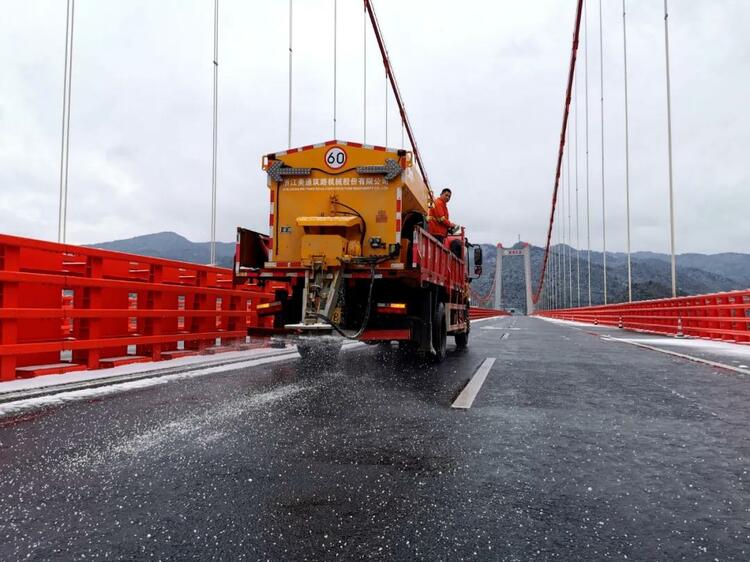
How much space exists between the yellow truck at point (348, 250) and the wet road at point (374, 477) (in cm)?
243

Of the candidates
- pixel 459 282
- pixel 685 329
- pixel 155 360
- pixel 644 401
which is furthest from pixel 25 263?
pixel 685 329

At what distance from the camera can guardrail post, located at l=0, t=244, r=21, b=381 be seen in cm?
520

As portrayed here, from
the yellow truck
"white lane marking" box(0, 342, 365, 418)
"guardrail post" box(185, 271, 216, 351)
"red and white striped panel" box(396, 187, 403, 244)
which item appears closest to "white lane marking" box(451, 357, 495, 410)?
the yellow truck

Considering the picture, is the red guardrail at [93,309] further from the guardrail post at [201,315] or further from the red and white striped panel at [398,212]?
the red and white striped panel at [398,212]

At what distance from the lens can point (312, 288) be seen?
7332 millimetres

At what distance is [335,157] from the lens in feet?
27.2

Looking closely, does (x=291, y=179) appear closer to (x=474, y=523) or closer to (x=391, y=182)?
(x=391, y=182)

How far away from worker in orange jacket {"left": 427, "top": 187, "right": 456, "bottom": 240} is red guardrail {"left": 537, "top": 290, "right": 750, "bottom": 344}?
25.7 ft

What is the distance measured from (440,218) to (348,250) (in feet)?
9.13

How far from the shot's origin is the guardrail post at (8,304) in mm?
5199

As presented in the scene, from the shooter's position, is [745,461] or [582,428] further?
[582,428]

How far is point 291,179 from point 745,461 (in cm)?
680

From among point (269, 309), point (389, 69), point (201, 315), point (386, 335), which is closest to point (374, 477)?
point (386, 335)

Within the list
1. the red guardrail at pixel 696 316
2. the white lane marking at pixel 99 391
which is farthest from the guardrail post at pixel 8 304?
the red guardrail at pixel 696 316
